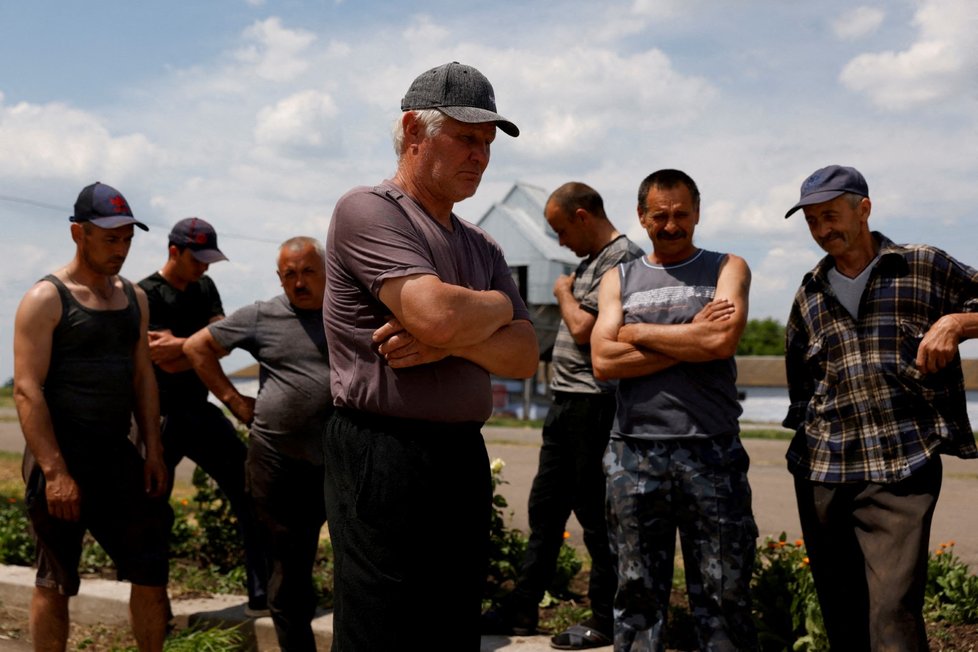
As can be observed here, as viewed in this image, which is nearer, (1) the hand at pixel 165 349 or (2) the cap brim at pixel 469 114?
(2) the cap brim at pixel 469 114

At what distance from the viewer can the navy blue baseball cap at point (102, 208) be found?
4.53 meters

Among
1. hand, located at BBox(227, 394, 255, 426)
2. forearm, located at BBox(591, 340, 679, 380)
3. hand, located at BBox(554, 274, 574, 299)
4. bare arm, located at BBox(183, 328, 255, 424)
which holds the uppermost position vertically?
hand, located at BBox(554, 274, 574, 299)

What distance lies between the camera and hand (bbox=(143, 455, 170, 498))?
4.63 meters

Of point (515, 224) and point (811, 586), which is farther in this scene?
point (515, 224)

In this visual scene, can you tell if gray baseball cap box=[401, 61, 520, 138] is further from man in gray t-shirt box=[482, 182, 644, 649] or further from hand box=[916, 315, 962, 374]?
man in gray t-shirt box=[482, 182, 644, 649]

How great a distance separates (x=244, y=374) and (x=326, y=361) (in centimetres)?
5447

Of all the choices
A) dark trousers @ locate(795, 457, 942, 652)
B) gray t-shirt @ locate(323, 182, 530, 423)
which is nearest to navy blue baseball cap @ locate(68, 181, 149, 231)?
gray t-shirt @ locate(323, 182, 530, 423)

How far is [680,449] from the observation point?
407 cm

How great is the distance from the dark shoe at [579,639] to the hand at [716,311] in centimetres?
165

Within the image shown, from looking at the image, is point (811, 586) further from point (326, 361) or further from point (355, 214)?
point (355, 214)

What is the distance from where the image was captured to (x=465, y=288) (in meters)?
2.90

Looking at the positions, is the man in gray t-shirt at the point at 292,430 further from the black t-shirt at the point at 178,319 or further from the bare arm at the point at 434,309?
the bare arm at the point at 434,309

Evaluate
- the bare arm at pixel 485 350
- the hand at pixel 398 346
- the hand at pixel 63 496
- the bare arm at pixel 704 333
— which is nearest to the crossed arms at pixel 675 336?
the bare arm at pixel 704 333

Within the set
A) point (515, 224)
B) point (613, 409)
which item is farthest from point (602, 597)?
point (515, 224)
